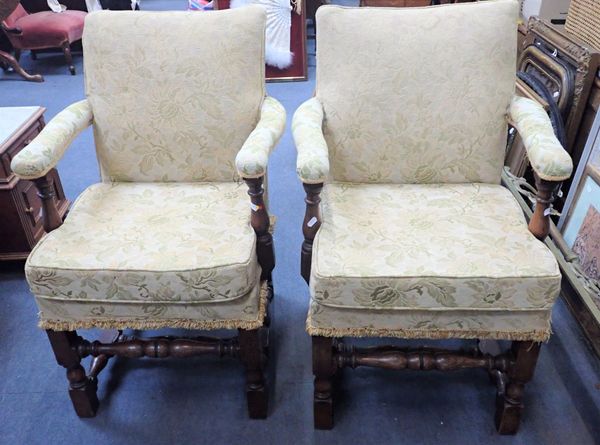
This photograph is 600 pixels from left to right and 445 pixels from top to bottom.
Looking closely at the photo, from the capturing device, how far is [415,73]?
1460 millimetres

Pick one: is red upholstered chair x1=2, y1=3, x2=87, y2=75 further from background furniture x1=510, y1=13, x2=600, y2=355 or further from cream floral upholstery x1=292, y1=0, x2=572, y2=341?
background furniture x1=510, y1=13, x2=600, y2=355

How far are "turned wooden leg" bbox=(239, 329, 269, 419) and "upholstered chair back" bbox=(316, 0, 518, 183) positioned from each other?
565 millimetres

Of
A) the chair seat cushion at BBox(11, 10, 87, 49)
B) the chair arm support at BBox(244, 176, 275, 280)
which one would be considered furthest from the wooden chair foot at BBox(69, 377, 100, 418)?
the chair seat cushion at BBox(11, 10, 87, 49)

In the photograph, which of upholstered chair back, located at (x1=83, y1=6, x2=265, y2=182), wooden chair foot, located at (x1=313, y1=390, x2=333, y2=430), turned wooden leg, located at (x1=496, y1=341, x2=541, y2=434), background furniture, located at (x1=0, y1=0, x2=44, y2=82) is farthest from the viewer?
background furniture, located at (x1=0, y1=0, x2=44, y2=82)

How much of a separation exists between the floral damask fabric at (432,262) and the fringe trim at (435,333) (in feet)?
0.21

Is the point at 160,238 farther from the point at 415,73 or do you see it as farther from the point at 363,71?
the point at 415,73

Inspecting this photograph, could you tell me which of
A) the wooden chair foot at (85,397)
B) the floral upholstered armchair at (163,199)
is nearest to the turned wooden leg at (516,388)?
the floral upholstered armchair at (163,199)

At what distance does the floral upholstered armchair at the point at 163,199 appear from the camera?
3.93ft

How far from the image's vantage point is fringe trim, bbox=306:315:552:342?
119 cm

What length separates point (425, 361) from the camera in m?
1.30

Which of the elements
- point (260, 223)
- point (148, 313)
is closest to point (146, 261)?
point (148, 313)

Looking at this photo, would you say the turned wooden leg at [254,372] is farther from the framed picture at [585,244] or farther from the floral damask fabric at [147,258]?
the framed picture at [585,244]

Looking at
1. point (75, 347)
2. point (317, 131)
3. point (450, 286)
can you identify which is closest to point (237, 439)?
point (75, 347)

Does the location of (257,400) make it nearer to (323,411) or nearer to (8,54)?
(323,411)
